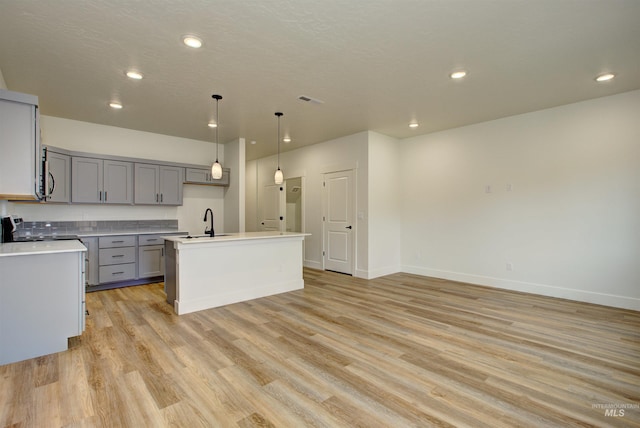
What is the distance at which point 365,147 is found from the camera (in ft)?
18.7

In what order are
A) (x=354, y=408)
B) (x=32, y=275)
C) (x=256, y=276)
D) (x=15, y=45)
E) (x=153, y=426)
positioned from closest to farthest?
(x=153, y=426)
(x=354, y=408)
(x=32, y=275)
(x=15, y=45)
(x=256, y=276)

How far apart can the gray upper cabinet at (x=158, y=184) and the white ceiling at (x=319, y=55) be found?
3.93ft

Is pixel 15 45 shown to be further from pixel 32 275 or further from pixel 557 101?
pixel 557 101

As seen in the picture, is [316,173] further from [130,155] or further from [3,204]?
[3,204]

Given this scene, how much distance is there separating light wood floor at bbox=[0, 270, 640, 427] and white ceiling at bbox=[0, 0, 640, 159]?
2.79 m

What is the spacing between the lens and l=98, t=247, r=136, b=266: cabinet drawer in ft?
16.0

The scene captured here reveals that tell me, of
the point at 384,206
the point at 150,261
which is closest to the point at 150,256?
the point at 150,261

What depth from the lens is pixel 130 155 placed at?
5.71 m

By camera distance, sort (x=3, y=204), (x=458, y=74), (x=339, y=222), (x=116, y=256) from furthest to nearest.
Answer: (x=339, y=222) < (x=116, y=256) < (x=3, y=204) < (x=458, y=74)

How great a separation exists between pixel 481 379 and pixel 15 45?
16.2 ft

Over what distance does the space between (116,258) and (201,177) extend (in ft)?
6.99

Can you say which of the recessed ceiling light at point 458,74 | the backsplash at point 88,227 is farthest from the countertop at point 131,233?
the recessed ceiling light at point 458,74

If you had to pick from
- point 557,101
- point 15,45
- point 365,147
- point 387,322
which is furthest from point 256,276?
point 557,101

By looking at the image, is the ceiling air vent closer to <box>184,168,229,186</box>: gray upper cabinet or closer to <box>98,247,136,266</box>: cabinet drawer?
<box>184,168,229,186</box>: gray upper cabinet
